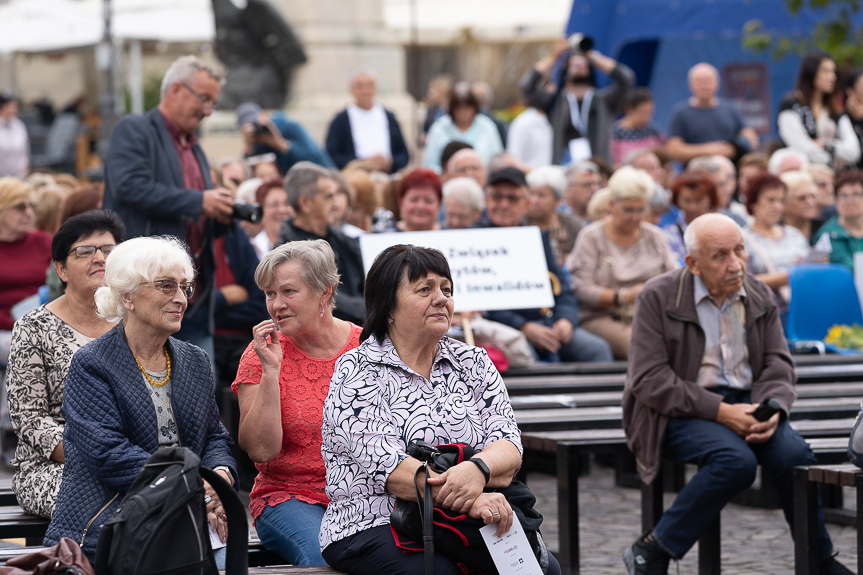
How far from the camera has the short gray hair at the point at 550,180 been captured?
9445 mm

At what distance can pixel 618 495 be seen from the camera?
7656 millimetres

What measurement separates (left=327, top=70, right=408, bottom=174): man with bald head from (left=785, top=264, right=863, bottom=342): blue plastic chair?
491 centimetres

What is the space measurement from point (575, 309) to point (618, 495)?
55.6 inches

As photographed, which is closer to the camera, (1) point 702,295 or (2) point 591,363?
(1) point 702,295

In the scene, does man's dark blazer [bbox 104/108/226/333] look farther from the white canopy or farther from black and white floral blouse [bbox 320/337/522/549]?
the white canopy

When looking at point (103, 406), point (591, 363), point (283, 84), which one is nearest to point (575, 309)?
point (591, 363)

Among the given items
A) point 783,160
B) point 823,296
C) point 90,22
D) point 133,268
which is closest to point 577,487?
point 133,268

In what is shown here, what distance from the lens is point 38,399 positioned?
4.66 metres

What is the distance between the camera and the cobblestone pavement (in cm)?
608

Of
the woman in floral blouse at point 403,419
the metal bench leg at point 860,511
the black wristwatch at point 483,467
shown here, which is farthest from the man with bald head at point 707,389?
the black wristwatch at point 483,467

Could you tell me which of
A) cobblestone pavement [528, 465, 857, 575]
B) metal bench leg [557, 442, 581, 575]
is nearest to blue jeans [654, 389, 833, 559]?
metal bench leg [557, 442, 581, 575]

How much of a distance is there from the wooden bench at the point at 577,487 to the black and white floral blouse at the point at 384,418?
1629 millimetres

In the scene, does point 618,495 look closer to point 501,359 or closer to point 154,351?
point 501,359

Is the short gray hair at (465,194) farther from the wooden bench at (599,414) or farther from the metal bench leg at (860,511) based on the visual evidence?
the metal bench leg at (860,511)
